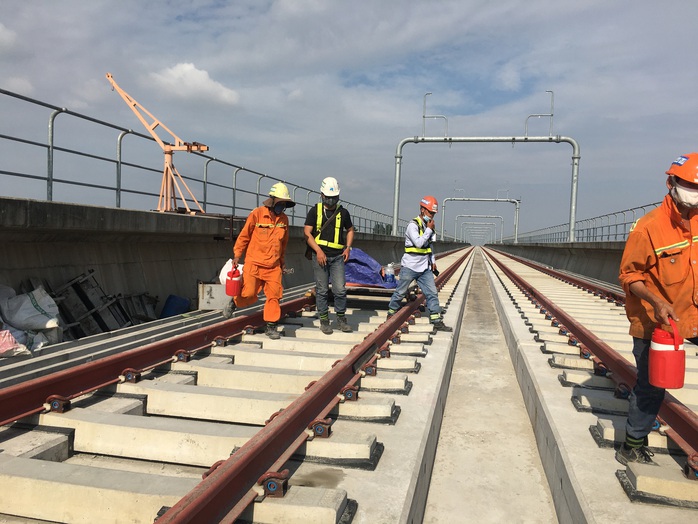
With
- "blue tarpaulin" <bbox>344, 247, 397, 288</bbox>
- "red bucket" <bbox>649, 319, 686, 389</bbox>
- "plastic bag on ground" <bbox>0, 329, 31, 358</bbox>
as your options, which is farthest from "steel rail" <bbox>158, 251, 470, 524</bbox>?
"blue tarpaulin" <bbox>344, 247, 397, 288</bbox>

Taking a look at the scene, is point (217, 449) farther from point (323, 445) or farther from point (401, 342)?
point (401, 342)

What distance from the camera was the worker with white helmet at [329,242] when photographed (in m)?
6.85

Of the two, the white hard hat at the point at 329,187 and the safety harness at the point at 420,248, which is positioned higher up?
the white hard hat at the point at 329,187

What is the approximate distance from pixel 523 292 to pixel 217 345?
999cm

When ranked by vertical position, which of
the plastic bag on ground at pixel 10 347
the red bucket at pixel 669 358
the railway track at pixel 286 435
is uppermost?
the red bucket at pixel 669 358

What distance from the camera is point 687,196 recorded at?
280 cm

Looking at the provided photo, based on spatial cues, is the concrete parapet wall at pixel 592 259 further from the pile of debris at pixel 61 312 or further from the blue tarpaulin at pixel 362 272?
the pile of debris at pixel 61 312

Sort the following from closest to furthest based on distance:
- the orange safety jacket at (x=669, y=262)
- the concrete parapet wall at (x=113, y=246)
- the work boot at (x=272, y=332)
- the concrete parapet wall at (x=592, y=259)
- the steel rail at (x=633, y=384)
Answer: the orange safety jacket at (x=669, y=262)
the steel rail at (x=633, y=384)
the concrete parapet wall at (x=113, y=246)
the work boot at (x=272, y=332)
the concrete parapet wall at (x=592, y=259)

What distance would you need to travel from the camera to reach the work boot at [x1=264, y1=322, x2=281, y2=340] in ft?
20.4

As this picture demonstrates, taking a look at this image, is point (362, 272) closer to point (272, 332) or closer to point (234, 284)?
point (234, 284)

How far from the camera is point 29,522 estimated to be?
250 cm

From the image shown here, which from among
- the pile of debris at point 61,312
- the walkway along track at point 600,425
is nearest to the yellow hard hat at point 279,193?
the pile of debris at point 61,312

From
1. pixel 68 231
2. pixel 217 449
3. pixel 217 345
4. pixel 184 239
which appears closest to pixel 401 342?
pixel 217 345

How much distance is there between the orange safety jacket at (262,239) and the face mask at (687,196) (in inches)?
179
